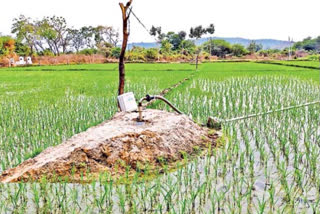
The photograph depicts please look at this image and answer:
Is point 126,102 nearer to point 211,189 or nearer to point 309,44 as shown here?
point 211,189

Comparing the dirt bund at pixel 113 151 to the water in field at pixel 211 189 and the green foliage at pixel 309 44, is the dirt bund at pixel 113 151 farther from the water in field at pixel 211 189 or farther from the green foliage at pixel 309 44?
the green foliage at pixel 309 44

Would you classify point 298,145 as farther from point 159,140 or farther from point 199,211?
point 199,211

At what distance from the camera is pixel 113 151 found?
10.5 ft

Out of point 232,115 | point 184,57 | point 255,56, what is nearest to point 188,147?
point 232,115

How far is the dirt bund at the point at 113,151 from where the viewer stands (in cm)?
293

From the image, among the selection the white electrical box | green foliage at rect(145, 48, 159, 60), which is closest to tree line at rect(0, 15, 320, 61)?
green foliage at rect(145, 48, 159, 60)

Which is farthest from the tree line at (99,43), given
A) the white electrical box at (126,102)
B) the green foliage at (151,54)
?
the white electrical box at (126,102)

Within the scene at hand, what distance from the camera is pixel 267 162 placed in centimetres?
324

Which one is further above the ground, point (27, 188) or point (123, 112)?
point (123, 112)

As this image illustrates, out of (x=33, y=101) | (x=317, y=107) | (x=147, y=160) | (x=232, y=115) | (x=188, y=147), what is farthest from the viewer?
(x=33, y=101)

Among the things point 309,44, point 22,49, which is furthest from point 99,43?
point 309,44

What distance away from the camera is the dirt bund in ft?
9.61

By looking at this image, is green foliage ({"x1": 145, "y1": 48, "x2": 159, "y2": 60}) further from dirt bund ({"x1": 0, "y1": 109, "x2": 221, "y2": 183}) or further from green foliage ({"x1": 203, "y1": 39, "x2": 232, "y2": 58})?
dirt bund ({"x1": 0, "y1": 109, "x2": 221, "y2": 183})

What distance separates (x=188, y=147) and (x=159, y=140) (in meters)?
0.37
